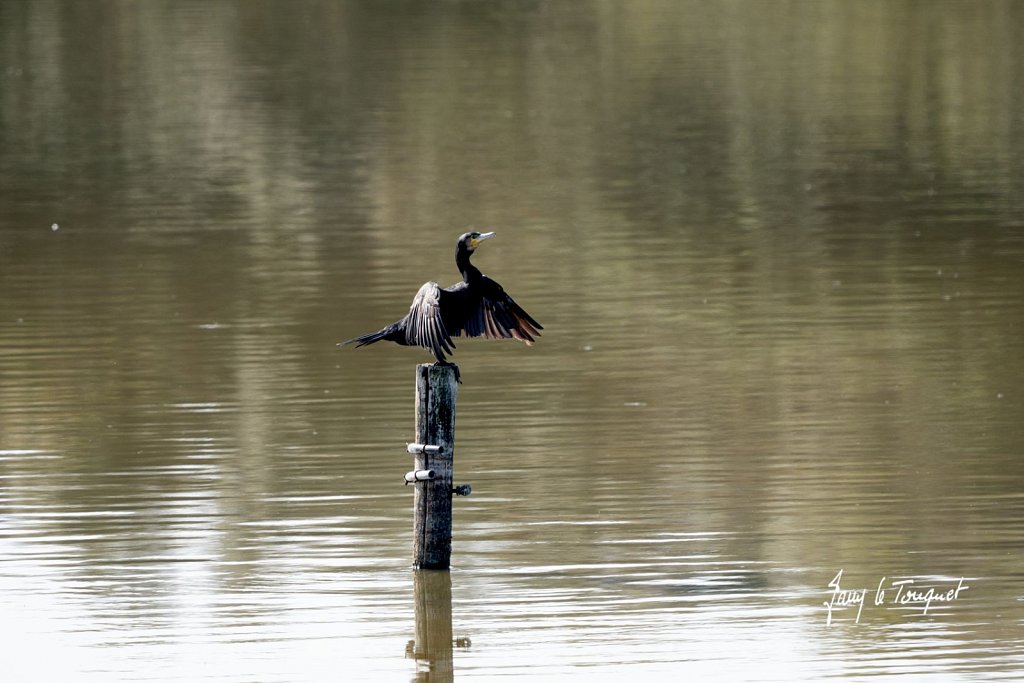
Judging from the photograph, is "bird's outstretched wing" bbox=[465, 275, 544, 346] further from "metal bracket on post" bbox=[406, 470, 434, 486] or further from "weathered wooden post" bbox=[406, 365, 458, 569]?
"metal bracket on post" bbox=[406, 470, 434, 486]

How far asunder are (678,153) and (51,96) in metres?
18.7

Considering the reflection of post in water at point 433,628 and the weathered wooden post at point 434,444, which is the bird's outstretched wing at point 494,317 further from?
the reflection of post in water at point 433,628

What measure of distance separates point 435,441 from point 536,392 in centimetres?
611

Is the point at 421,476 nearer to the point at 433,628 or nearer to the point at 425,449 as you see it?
the point at 425,449

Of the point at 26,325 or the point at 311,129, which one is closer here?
the point at 26,325

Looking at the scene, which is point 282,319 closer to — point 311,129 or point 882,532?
point 882,532

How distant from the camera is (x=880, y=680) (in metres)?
9.35

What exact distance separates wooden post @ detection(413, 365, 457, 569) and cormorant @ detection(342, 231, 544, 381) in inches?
5.0

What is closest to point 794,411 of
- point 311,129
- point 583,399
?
point 583,399

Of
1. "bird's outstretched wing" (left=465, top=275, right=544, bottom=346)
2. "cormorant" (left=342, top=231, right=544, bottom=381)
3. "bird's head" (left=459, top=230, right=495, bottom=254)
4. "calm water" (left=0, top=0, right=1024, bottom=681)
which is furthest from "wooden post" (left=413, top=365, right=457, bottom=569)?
"bird's head" (left=459, top=230, right=495, bottom=254)

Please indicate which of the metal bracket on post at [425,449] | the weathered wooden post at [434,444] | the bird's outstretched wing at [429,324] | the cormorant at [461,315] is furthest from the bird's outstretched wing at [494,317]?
the metal bracket on post at [425,449]

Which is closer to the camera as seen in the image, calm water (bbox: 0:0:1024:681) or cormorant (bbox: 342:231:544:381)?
calm water (bbox: 0:0:1024:681)

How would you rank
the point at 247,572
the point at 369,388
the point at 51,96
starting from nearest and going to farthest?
the point at 247,572 < the point at 369,388 < the point at 51,96

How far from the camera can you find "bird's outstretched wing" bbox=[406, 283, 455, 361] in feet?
35.2
